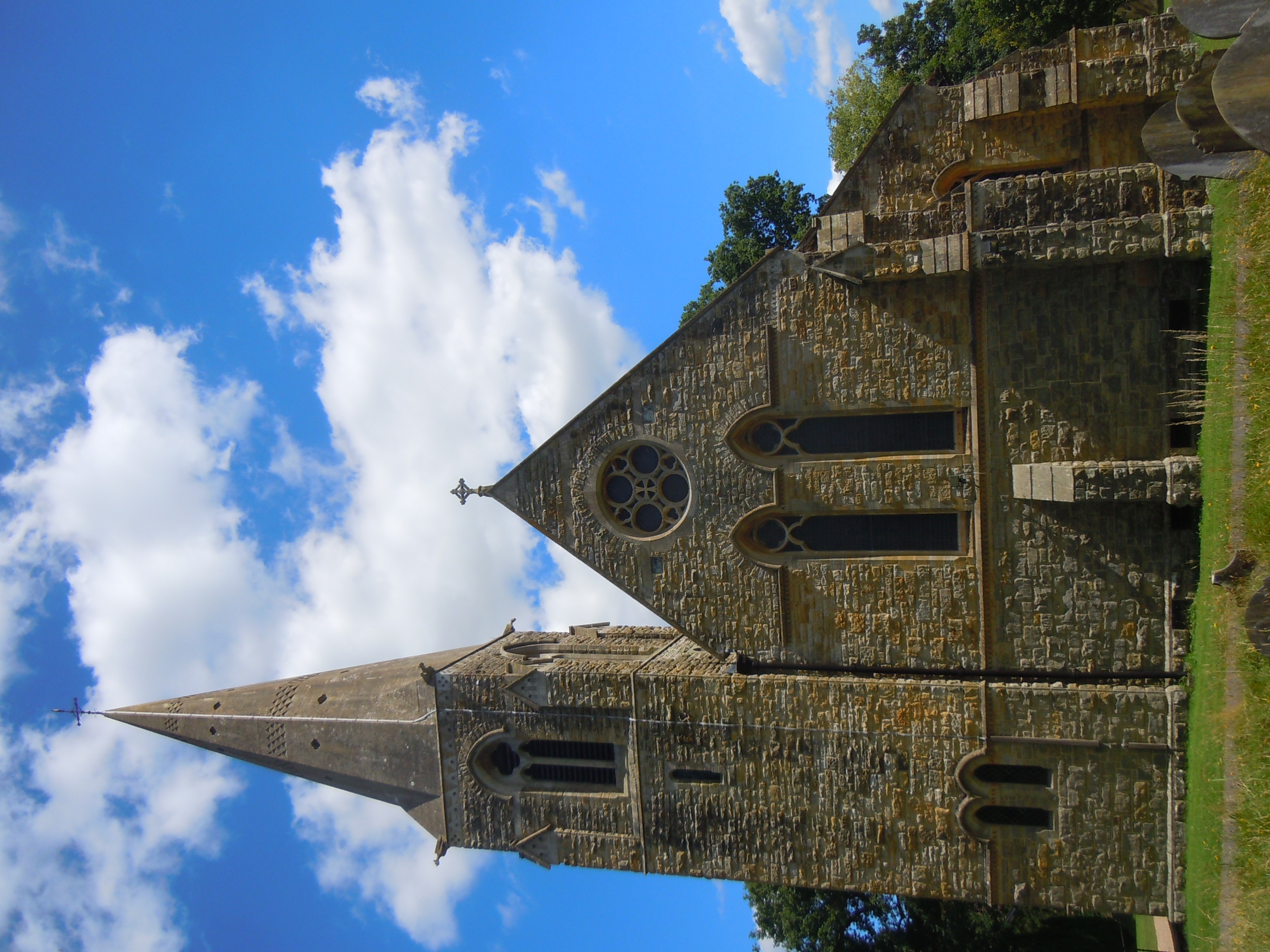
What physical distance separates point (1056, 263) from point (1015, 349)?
132 centimetres

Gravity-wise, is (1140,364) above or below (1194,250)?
below

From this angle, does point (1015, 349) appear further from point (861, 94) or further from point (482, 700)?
point (861, 94)

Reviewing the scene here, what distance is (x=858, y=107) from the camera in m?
30.5

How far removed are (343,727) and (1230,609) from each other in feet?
49.5

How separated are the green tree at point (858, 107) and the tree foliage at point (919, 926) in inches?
950

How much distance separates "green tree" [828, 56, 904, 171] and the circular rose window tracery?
59.2 feet

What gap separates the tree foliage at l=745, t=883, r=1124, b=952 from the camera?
24.5 meters

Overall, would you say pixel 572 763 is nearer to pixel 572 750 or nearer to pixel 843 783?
pixel 572 750

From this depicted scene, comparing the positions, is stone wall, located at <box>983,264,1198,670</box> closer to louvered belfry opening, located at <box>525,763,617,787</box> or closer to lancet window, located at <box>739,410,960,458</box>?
lancet window, located at <box>739,410,960,458</box>

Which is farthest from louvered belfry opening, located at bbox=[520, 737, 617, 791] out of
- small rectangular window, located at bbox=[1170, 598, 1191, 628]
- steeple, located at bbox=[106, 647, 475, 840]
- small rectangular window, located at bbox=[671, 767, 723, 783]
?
small rectangular window, located at bbox=[1170, 598, 1191, 628]

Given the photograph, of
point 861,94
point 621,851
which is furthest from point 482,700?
point 861,94

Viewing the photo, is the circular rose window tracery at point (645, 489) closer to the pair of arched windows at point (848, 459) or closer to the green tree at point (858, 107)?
the pair of arched windows at point (848, 459)

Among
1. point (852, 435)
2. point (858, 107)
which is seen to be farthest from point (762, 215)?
point (852, 435)

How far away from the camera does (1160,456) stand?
38.9 ft
